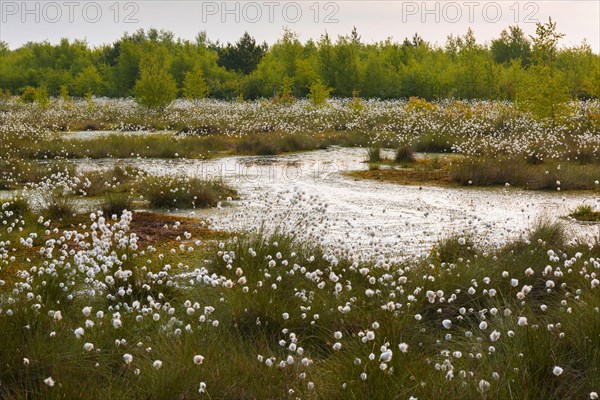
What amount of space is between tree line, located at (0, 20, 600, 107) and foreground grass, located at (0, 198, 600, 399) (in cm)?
1864

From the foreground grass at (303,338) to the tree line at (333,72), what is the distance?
18.6 m

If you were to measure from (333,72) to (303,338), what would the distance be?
46023mm

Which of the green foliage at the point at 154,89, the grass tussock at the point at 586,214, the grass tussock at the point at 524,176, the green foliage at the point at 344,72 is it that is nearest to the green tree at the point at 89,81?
the green foliage at the point at 344,72

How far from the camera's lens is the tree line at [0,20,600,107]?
128ft

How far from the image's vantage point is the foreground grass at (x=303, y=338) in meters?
3.78

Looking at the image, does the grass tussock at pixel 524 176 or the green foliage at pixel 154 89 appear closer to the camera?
the grass tussock at pixel 524 176

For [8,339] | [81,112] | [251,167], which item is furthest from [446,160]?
[81,112]

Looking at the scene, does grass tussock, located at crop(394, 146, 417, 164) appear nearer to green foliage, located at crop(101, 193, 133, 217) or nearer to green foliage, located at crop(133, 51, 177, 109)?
green foliage, located at crop(101, 193, 133, 217)

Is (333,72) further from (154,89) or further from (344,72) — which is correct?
(154,89)

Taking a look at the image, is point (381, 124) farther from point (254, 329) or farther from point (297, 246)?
point (254, 329)

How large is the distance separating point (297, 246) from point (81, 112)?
36.8m

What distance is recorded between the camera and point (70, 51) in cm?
8425

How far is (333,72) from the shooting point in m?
49.6

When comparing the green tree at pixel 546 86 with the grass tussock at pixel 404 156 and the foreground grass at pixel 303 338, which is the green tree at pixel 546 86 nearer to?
the grass tussock at pixel 404 156
